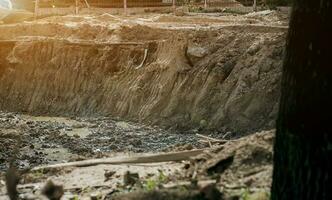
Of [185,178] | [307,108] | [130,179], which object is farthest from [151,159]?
[307,108]

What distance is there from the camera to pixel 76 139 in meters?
18.4

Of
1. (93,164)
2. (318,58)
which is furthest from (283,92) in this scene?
(93,164)

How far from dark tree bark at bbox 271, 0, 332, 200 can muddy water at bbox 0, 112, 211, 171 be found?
7869 mm

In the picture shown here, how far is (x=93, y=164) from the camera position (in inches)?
432

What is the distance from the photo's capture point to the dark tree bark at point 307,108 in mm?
5898

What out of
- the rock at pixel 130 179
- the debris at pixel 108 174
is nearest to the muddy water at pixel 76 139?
the debris at pixel 108 174

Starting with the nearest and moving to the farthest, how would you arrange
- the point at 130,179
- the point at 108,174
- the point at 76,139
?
1. the point at 130,179
2. the point at 108,174
3. the point at 76,139

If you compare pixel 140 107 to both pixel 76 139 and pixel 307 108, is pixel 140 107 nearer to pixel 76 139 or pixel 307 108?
pixel 76 139

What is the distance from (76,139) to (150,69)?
14.0 ft

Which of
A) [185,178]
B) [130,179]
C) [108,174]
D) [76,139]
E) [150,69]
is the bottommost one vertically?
[76,139]

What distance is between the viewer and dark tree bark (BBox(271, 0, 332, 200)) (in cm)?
590

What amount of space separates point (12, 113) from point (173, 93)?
7.46m

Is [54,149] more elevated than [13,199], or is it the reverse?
[13,199]

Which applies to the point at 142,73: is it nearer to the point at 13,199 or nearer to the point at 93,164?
the point at 93,164
